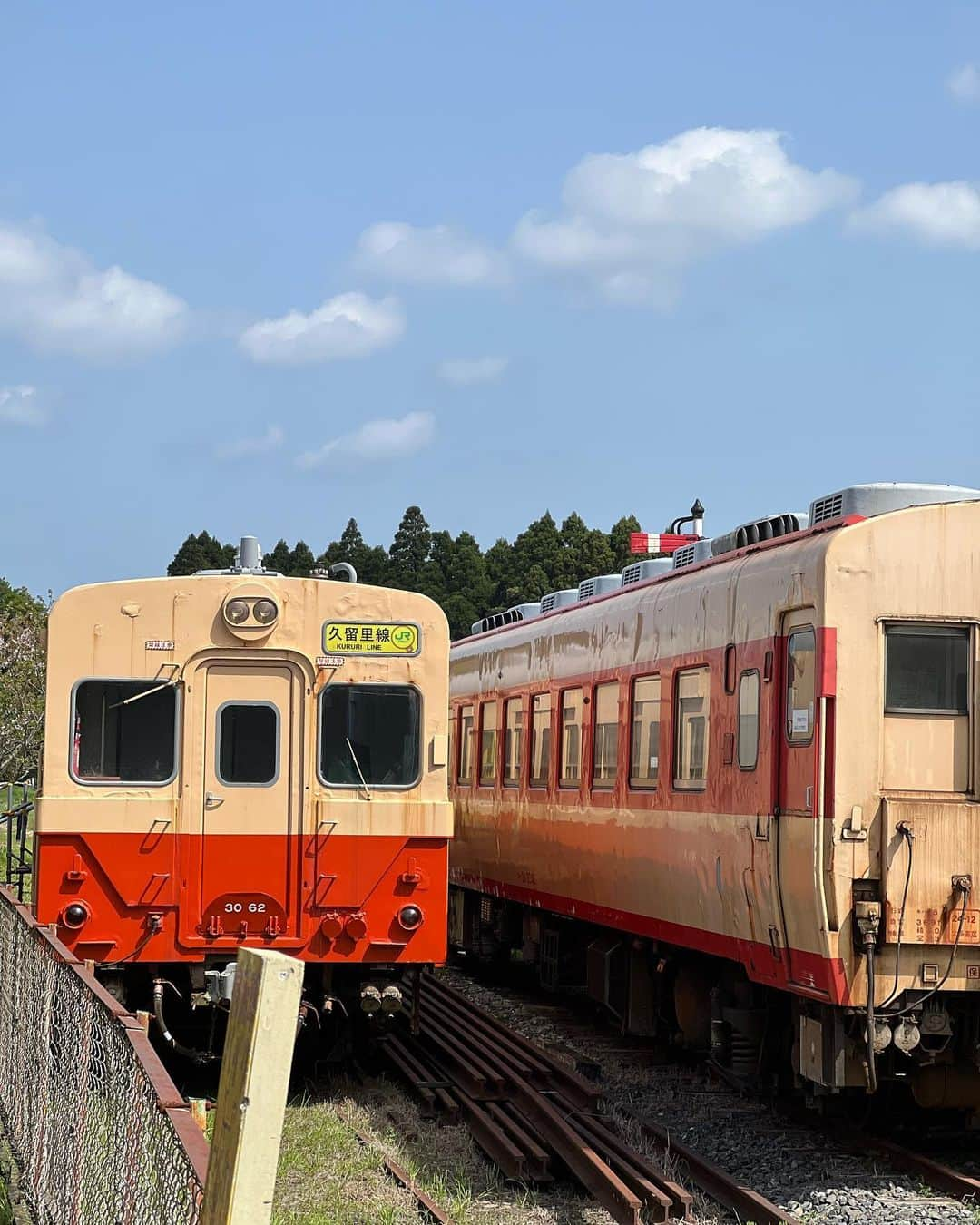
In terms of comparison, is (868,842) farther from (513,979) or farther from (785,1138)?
(513,979)

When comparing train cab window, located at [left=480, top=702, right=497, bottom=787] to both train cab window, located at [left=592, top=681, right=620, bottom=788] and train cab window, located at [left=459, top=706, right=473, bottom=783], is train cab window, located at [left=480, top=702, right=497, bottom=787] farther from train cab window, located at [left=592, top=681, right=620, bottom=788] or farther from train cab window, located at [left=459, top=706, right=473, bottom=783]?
train cab window, located at [left=592, top=681, right=620, bottom=788]

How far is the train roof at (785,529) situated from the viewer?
9.48 m

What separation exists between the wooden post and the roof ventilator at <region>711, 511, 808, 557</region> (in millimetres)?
7305

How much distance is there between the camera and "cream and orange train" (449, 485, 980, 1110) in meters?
8.72

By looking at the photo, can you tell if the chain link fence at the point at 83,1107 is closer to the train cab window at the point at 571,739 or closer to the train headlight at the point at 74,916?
the train headlight at the point at 74,916

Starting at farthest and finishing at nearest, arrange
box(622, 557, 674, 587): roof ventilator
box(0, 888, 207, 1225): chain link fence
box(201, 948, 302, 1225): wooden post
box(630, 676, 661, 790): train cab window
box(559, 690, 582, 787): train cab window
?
box(559, 690, 582, 787): train cab window < box(622, 557, 674, 587): roof ventilator < box(630, 676, 661, 790): train cab window < box(0, 888, 207, 1225): chain link fence < box(201, 948, 302, 1225): wooden post

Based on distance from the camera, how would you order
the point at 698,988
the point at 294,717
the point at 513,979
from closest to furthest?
1. the point at 294,717
2. the point at 698,988
3. the point at 513,979

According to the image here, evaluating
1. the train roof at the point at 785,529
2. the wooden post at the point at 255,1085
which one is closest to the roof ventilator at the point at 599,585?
the train roof at the point at 785,529

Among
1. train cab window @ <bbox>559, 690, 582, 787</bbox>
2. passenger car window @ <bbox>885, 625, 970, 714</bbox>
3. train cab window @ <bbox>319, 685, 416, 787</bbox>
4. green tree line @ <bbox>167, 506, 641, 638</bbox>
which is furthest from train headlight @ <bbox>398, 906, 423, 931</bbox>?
green tree line @ <bbox>167, 506, 641, 638</bbox>

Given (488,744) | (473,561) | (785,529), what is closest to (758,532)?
(785,529)

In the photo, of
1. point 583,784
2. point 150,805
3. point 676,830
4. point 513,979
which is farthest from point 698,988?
point 513,979

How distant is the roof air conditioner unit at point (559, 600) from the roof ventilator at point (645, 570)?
5.47 ft

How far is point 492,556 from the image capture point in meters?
71.3

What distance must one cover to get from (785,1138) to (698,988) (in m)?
2.17
